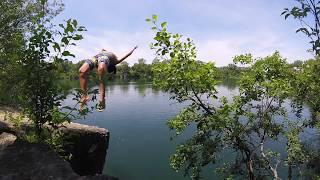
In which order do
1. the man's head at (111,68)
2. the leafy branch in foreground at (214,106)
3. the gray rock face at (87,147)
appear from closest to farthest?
1. the man's head at (111,68)
2. the leafy branch in foreground at (214,106)
3. the gray rock face at (87,147)

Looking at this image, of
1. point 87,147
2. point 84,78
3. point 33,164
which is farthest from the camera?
point 87,147

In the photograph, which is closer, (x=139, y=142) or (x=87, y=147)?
(x=87, y=147)

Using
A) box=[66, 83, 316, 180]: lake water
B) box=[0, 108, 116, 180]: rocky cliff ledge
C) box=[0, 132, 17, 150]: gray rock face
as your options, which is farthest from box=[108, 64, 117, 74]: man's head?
box=[66, 83, 316, 180]: lake water

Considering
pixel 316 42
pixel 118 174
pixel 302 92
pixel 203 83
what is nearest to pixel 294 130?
pixel 302 92

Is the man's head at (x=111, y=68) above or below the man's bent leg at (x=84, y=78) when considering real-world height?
above

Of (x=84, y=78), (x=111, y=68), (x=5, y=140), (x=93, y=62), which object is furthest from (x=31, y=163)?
(x=111, y=68)

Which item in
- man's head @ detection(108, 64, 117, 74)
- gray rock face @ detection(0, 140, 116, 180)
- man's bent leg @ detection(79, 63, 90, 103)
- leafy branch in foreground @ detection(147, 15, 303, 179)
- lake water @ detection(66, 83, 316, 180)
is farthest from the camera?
lake water @ detection(66, 83, 316, 180)

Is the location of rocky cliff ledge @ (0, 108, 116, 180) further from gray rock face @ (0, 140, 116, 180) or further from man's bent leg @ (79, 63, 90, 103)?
man's bent leg @ (79, 63, 90, 103)

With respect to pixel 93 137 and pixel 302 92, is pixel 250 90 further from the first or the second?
pixel 93 137

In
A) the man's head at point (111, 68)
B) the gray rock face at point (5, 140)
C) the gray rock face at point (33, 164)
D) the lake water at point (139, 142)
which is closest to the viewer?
the gray rock face at point (33, 164)

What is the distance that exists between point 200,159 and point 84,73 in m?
7.80

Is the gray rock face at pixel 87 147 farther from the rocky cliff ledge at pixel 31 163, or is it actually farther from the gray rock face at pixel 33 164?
the gray rock face at pixel 33 164

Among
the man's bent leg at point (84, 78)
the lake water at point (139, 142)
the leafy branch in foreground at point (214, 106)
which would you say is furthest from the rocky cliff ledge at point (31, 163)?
the lake water at point (139, 142)

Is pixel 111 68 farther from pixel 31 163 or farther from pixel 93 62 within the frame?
pixel 31 163
